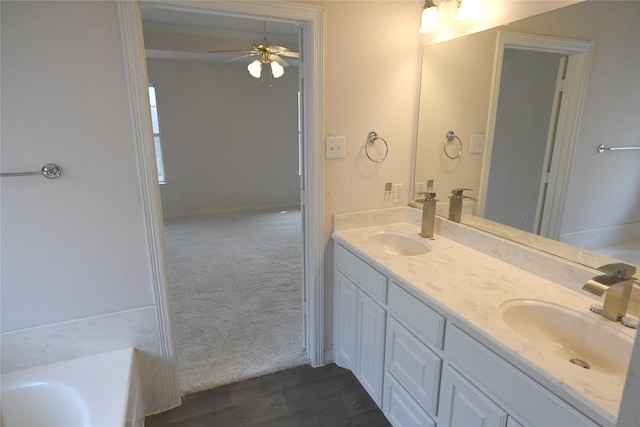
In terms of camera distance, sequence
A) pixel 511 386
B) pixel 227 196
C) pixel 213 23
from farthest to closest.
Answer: pixel 227 196 → pixel 213 23 → pixel 511 386

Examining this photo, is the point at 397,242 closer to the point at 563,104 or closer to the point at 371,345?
the point at 371,345

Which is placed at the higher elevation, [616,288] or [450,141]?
[450,141]

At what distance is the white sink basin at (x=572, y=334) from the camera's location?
108 centimetres

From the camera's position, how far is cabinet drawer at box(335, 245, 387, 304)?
1682 mm

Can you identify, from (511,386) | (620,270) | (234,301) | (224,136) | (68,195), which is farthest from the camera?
(224,136)

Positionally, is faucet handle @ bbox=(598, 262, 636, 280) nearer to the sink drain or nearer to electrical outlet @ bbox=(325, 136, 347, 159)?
the sink drain

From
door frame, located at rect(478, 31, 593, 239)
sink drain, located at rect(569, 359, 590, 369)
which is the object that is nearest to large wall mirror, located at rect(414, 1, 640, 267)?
door frame, located at rect(478, 31, 593, 239)

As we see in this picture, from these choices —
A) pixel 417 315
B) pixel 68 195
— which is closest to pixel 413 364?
pixel 417 315

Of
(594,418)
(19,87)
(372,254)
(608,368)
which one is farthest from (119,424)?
(608,368)

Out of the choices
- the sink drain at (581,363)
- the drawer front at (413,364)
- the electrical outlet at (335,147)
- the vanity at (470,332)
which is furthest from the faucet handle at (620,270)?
the electrical outlet at (335,147)

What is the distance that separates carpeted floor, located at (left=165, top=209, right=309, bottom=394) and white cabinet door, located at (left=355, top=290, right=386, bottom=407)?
542 millimetres

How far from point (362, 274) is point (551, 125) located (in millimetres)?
1084

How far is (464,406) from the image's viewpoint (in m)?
1.23


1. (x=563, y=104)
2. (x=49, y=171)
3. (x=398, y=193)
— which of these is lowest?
(x=398, y=193)
